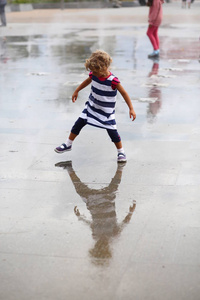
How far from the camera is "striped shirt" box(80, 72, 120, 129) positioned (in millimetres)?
7137

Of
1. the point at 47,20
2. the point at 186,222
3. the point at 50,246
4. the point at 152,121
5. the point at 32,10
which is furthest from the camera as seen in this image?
the point at 32,10

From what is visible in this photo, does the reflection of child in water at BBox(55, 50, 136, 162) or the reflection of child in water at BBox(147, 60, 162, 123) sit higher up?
the reflection of child in water at BBox(55, 50, 136, 162)

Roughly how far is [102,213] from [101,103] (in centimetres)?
203

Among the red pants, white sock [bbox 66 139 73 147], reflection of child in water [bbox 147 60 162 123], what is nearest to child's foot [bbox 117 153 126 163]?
white sock [bbox 66 139 73 147]

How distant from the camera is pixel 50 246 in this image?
15.8ft

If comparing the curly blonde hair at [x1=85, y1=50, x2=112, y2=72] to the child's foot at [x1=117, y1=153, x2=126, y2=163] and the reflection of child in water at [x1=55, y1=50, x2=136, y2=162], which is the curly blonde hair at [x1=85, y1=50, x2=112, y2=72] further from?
the child's foot at [x1=117, y1=153, x2=126, y2=163]

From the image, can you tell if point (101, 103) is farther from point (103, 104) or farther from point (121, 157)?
point (121, 157)

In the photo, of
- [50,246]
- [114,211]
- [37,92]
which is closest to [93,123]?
[114,211]

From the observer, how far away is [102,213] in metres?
5.53

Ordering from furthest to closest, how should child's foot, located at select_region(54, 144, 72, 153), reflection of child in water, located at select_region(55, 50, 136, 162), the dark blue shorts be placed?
child's foot, located at select_region(54, 144, 72, 153), the dark blue shorts, reflection of child in water, located at select_region(55, 50, 136, 162)

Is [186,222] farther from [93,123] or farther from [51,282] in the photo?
[93,123]

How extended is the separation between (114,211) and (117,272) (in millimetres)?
1216

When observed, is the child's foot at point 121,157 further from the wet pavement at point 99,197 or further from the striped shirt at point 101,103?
the striped shirt at point 101,103

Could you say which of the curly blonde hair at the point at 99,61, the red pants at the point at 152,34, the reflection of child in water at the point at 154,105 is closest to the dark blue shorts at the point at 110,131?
the curly blonde hair at the point at 99,61
